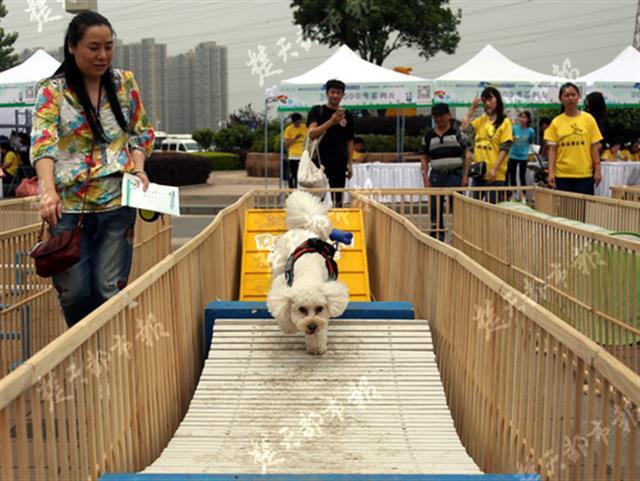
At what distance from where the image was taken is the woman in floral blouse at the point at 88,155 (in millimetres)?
4535

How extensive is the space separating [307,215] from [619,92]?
54.8 ft

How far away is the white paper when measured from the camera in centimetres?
454

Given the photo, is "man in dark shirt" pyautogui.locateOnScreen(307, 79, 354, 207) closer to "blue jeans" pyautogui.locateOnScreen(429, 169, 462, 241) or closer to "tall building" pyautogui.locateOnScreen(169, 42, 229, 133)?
"blue jeans" pyautogui.locateOnScreen(429, 169, 462, 241)

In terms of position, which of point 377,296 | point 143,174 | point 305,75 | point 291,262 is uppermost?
point 305,75

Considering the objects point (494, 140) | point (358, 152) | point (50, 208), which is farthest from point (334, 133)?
point (358, 152)

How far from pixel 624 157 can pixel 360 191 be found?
58.4 feet

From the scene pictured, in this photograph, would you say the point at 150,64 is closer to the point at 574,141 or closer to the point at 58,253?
the point at 574,141

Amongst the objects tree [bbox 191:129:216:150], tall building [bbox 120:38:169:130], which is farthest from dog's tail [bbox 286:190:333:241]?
tree [bbox 191:129:216:150]

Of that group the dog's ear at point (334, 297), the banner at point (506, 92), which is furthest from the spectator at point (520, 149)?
the dog's ear at point (334, 297)

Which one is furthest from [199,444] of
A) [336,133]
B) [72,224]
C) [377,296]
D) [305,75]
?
[305,75]

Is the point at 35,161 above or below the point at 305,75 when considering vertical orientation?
below

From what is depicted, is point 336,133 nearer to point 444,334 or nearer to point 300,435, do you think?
point 444,334

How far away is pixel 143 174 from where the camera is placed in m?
4.75

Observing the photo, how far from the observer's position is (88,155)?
466 centimetres
